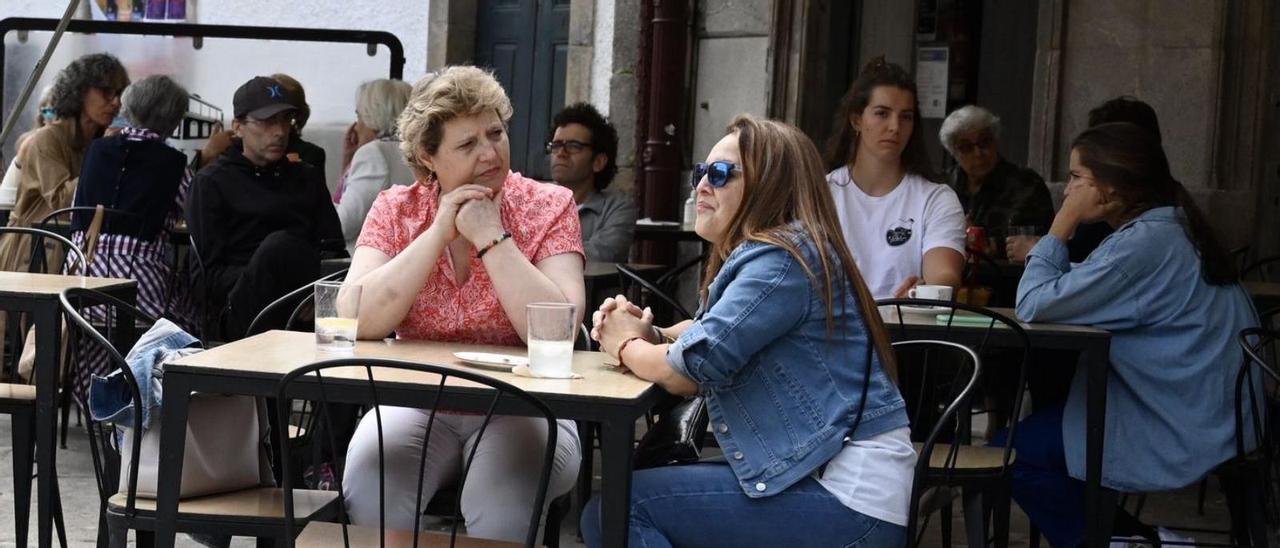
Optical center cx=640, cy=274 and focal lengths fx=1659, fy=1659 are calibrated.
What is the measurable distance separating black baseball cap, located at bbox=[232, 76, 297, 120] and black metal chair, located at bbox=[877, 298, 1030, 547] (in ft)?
8.55

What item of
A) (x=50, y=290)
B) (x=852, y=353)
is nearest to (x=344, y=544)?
(x=852, y=353)

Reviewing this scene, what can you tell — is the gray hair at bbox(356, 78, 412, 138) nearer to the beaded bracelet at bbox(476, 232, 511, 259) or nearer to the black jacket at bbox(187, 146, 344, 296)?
the black jacket at bbox(187, 146, 344, 296)

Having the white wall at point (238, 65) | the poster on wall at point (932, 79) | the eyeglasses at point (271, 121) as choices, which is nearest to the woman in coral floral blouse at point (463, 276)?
the eyeglasses at point (271, 121)

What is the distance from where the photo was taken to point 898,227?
4887 millimetres

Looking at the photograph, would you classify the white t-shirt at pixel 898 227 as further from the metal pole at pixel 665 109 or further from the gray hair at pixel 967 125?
the metal pole at pixel 665 109

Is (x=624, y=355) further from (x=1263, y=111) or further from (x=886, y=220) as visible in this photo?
(x=1263, y=111)

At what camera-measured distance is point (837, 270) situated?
9.54 ft

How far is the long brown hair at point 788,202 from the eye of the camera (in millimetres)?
2926

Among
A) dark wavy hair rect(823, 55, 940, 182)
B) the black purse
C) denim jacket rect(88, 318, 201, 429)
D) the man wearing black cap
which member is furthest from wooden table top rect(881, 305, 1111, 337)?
the man wearing black cap

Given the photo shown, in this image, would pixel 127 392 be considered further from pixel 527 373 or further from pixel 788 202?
pixel 788 202

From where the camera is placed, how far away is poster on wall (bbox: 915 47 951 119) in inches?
375

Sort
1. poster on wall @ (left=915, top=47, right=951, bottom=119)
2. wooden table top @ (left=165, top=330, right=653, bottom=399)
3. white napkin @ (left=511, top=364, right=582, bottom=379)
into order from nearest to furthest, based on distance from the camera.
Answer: wooden table top @ (left=165, top=330, right=653, bottom=399) → white napkin @ (left=511, top=364, right=582, bottom=379) → poster on wall @ (left=915, top=47, right=951, bottom=119)

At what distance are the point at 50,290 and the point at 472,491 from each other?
1420 millimetres

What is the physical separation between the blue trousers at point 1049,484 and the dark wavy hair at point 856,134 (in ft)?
3.23
